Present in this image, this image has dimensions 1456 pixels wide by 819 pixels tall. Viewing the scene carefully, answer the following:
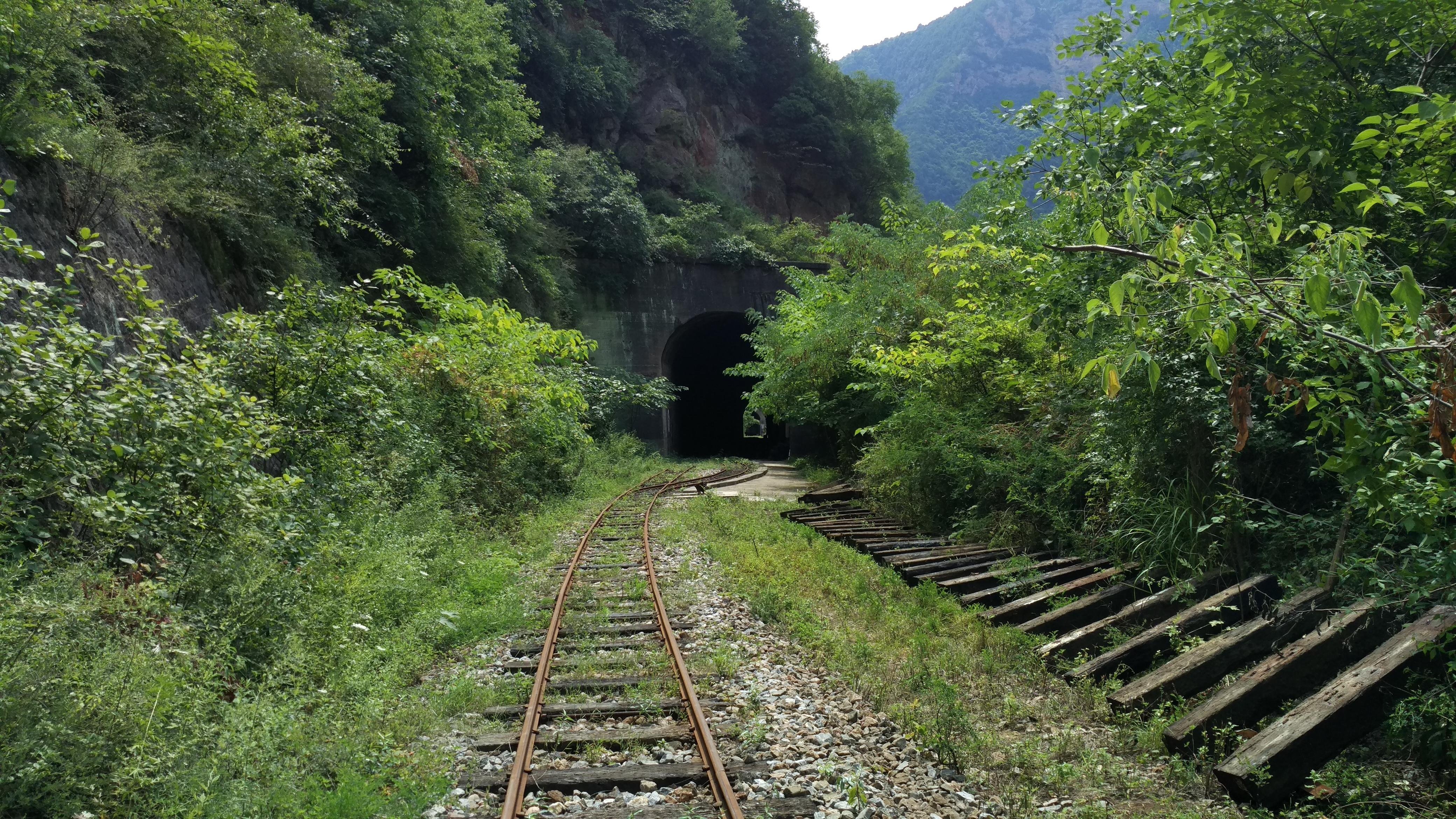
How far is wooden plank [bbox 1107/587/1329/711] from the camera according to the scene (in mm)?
4930

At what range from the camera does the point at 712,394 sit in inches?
1628

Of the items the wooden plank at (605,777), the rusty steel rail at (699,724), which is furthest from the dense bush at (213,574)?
the rusty steel rail at (699,724)

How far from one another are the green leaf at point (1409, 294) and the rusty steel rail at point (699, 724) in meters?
3.18

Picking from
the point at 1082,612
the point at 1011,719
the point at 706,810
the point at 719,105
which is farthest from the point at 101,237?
the point at 719,105

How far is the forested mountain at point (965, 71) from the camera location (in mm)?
83062

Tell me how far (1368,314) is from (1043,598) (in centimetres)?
527

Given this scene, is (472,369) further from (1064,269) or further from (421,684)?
(1064,269)

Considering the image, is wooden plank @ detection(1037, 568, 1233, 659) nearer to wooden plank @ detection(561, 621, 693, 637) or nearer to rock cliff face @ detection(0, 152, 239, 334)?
wooden plank @ detection(561, 621, 693, 637)

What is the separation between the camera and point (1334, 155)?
16.7 ft

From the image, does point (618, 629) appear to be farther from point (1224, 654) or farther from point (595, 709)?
point (1224, 654)

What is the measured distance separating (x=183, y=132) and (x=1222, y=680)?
1221 cm

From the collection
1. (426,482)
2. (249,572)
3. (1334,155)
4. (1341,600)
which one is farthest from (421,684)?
(1334,155)

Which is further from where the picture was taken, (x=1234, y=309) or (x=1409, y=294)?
(x=1234, y=309)

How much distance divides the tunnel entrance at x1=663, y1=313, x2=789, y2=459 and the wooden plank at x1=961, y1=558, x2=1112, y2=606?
24.2 m
